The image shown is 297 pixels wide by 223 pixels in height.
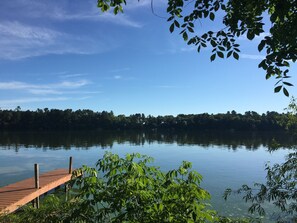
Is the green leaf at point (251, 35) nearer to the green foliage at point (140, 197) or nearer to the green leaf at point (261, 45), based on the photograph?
the green leaf at point (261, 45)

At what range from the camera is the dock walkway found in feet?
42.0

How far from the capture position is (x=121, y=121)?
131625 millimetres

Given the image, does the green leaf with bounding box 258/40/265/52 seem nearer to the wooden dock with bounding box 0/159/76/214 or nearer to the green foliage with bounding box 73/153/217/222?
the green foliage with bounding box 73/153/217/222

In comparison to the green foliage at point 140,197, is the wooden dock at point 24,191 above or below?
below

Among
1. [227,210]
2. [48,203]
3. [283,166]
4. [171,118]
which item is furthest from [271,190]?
[171,118]

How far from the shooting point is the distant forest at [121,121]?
389 feet

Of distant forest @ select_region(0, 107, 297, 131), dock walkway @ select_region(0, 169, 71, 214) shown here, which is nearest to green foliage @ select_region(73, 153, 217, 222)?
dock walkway @ select_region(0, 169, 71, 214)

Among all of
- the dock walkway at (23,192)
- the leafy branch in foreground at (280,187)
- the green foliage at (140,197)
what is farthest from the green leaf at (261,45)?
the dock walkway at (23,192)

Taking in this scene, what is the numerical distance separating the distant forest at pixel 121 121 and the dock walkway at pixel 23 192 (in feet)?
342

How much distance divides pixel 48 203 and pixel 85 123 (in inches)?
4965

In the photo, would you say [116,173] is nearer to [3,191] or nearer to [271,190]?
[271,190]

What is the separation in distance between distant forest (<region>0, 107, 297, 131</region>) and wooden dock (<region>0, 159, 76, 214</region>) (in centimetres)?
10441

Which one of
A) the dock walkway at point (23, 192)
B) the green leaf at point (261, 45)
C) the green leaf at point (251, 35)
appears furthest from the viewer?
the dock walkway at point (23, 192)

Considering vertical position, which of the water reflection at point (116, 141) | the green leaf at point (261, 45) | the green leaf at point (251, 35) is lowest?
the water reflection at point (116, 141)
